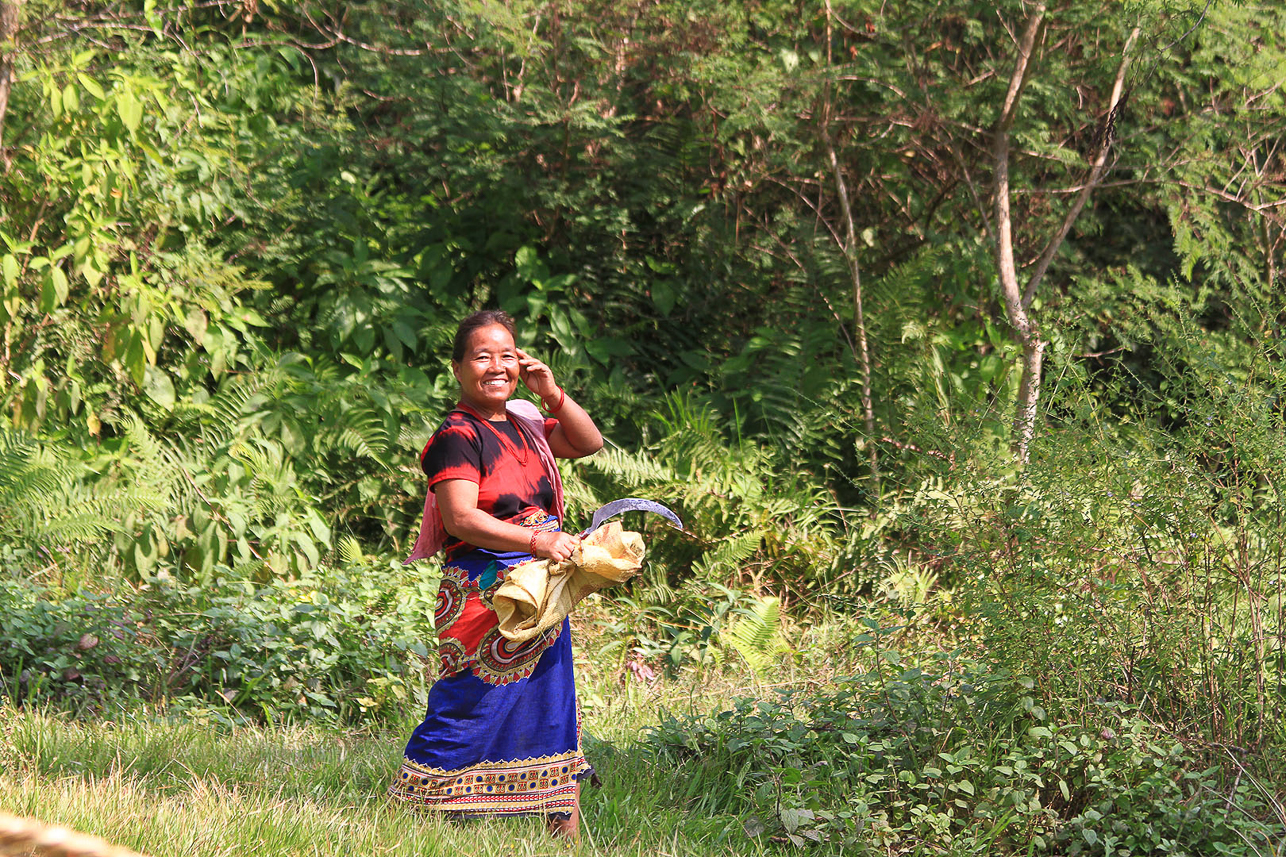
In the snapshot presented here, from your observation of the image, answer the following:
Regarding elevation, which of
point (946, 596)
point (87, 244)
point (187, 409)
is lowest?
point (946, 596)

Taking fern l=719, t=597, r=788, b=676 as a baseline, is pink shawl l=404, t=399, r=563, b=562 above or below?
above

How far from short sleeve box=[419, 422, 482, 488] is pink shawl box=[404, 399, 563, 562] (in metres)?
0.14

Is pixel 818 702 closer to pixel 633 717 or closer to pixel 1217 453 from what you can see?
pixel 633 717

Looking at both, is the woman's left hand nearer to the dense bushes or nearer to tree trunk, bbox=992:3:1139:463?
the dense bushes

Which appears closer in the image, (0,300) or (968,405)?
(968,405)

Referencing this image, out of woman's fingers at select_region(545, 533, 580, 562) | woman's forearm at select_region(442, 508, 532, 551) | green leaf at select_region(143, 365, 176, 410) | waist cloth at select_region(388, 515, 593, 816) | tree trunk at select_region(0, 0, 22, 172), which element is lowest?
waist cloth at select_region(388, 515, 593, 816)

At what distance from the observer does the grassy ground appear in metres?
3.25

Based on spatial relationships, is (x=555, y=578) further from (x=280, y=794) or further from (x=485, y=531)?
(x=280, y=794)

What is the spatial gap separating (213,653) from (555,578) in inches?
93.6

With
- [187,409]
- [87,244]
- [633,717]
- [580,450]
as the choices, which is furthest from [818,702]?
[87,244]

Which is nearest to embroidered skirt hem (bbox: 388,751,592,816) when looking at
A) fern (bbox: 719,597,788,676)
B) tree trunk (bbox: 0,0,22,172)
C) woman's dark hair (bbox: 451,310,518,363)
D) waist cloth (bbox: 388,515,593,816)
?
waist cloth (bbox: 388,515,593,816)

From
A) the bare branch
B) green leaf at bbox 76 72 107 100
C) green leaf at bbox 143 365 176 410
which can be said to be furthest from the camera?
green leaf at bbox 143 365 176 410

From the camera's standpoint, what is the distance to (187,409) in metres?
6.82

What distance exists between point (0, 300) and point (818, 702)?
494cm
